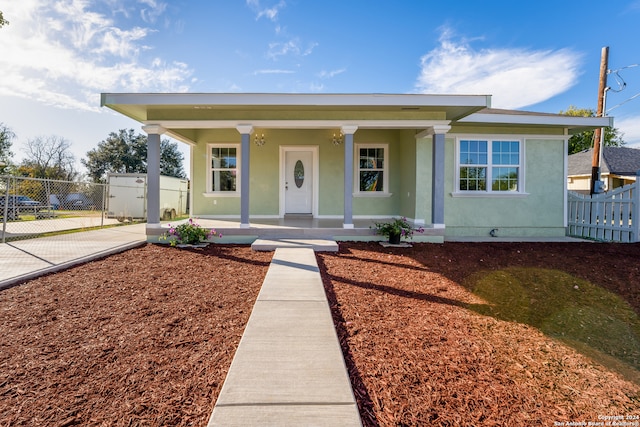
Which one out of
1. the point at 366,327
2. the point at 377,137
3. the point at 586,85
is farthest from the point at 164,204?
Result: the point at 586,85

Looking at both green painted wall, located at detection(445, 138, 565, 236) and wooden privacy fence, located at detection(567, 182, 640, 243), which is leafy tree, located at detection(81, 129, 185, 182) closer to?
green painted wall, located at detection(445, 138, 565, 236)

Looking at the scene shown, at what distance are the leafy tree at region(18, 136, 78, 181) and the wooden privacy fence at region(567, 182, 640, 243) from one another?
41.2 meters

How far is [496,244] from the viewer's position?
6.80 m

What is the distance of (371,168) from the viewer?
9.02m

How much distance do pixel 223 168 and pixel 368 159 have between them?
15.0 ft

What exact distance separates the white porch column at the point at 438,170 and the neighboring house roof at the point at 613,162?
17.2m

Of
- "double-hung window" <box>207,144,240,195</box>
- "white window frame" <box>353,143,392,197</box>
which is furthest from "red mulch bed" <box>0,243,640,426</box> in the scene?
"double-hung window" <box>207,144,240,195</box>

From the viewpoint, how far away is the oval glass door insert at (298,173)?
9.19 m

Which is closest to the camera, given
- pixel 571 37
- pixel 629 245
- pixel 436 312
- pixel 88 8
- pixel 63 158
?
pixel 436 312

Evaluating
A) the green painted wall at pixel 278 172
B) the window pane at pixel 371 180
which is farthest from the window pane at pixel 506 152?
the window pane at pixel 371 180

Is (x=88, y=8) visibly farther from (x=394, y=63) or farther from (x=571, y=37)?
(x=571, y=37)

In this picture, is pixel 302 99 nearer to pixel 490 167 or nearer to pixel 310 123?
pixel 310 123

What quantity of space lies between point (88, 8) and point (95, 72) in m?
3.12

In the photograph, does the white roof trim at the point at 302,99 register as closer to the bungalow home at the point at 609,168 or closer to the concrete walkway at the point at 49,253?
the concrete walkway at the point at 49,253
